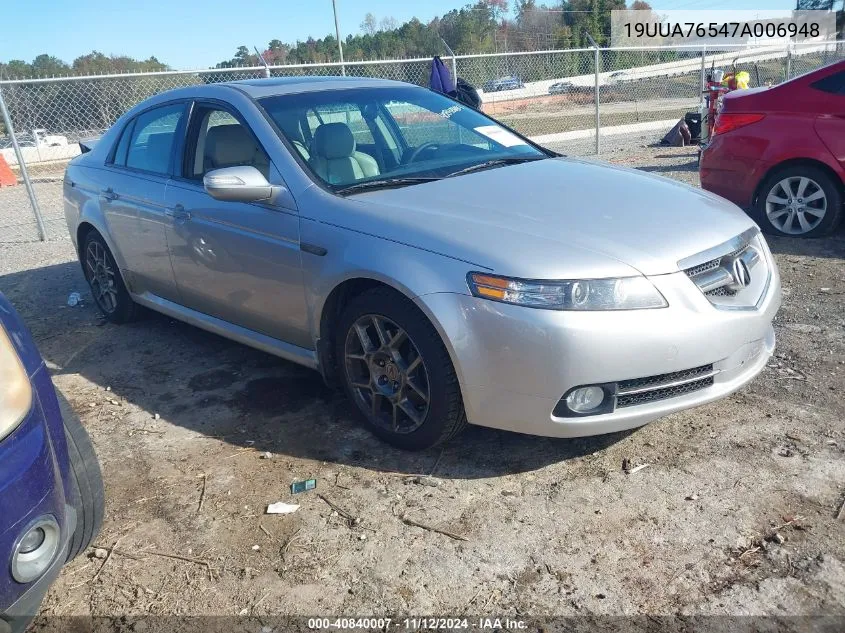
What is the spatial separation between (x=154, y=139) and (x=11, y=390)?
9.71ft

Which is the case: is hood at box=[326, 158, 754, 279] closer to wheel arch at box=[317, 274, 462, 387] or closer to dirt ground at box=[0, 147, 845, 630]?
wheel arch at box=[317, 274, 462, 387]

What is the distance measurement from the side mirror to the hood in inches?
18.2

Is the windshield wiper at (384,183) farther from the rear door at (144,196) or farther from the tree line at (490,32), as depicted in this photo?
the tree line at (490,32)

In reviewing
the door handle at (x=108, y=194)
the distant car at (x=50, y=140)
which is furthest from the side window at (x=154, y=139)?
the distant car at (x=50, y=140)

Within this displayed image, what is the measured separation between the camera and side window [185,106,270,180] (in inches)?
151

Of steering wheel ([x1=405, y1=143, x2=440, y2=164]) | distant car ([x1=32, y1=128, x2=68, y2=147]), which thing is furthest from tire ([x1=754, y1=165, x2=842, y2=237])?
distant car ([x1=32, y1=128, x2=68, y2=147])

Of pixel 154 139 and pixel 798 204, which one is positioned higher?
pixel 154 139

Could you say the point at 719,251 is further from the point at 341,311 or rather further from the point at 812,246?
the point at 812,246

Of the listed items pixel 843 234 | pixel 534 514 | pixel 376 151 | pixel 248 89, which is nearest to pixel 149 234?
pixel 248 89

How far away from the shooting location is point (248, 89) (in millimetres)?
4078

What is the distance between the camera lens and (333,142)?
3.74 metres

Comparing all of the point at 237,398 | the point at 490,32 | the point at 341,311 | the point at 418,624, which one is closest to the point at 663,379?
the point at 418,624

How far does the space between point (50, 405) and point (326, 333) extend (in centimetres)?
143

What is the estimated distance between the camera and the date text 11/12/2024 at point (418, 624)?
232 cm
